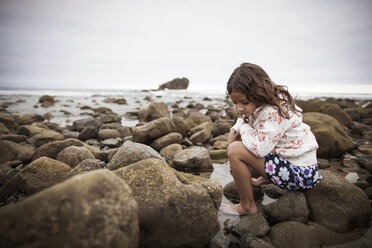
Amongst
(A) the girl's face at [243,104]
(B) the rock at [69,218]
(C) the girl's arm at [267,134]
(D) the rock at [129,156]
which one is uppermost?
(A) the girl's face at [243,104]

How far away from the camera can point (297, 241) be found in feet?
6.18

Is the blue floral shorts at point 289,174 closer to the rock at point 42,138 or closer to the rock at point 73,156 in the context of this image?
the rock at point 73,156

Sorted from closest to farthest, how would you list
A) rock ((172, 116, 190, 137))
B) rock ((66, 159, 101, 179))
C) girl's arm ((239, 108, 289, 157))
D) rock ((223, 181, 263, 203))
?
girl's arm ((239, 108, 289, 157)), rock ((66, 159, 101, 179)), rock ((223, 181, 263, 203)), rock ((172, 116, 190, 137))

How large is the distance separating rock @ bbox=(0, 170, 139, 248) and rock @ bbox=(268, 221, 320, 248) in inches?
59.4

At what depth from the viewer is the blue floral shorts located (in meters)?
2.22

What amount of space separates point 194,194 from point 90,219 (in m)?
0.96

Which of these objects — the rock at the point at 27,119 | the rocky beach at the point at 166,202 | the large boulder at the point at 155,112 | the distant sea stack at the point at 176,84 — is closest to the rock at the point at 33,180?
the rocky beach at the point at 166,202

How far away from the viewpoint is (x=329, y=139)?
13.4ft

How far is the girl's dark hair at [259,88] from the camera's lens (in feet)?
7.14

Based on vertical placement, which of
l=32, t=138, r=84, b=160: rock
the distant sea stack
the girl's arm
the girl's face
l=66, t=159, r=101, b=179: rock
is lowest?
l=32, t=138, r=84, b=160: rock

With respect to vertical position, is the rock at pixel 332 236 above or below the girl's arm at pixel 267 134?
below

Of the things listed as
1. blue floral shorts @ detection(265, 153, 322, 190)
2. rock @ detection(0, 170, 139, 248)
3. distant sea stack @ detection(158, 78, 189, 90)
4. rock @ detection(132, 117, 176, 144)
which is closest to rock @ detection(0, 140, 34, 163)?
rock @ detection(132, 117, 176, 144)

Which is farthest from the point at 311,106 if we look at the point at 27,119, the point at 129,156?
the point at 27,119

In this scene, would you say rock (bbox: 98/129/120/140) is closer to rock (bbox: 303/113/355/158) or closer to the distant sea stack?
rock (bbox: 303/113/355/158)
